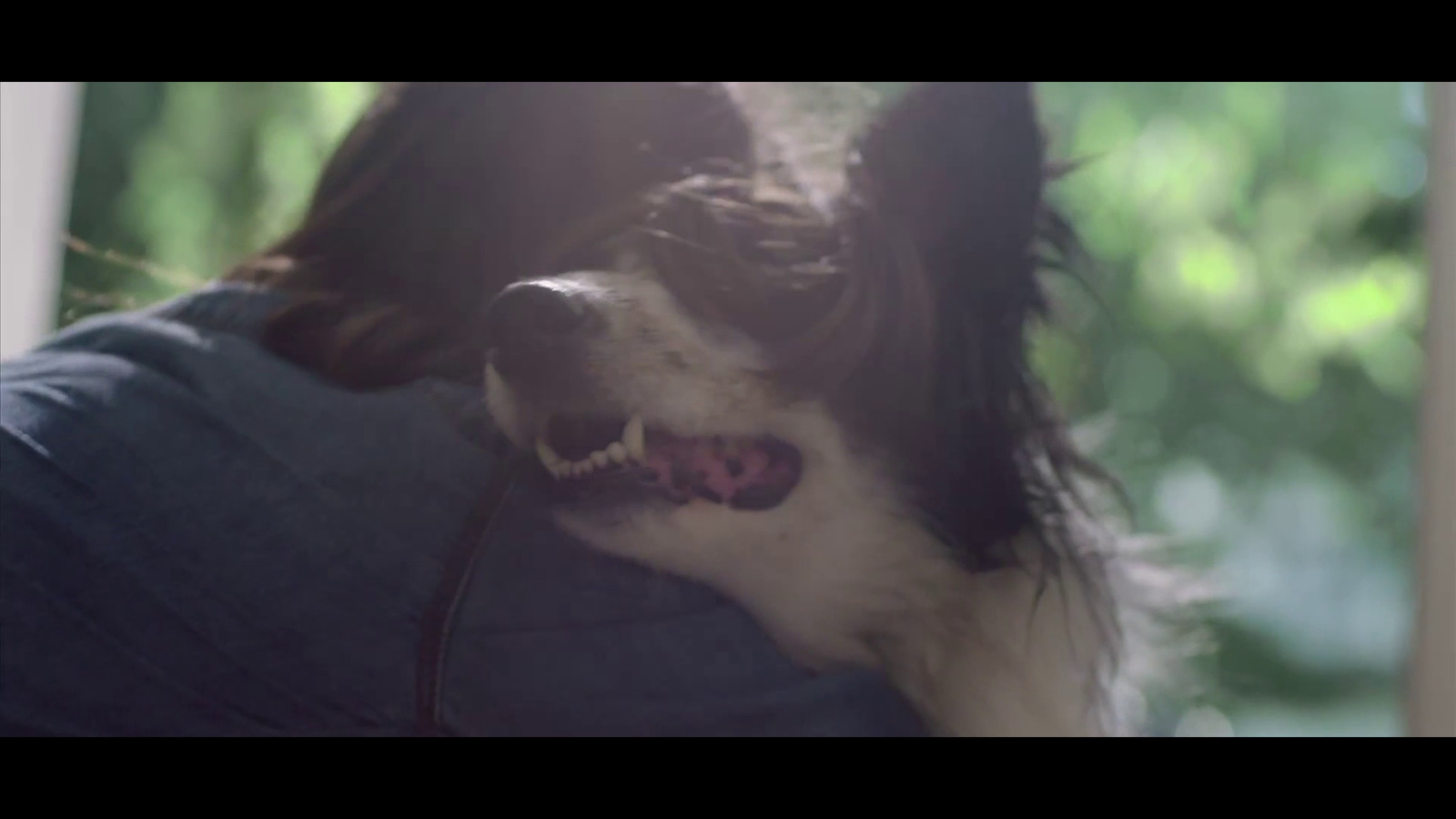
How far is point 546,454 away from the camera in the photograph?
1.15 meters

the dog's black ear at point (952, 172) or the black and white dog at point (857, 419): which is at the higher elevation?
the dog's black ear at point (952, 172)

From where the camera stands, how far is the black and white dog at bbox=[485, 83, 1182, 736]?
3.76 feet

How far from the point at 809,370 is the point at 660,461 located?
0.20 meters

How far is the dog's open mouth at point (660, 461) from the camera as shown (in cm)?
114

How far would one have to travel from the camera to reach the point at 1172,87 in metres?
1.24

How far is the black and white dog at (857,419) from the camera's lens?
3.76 feet

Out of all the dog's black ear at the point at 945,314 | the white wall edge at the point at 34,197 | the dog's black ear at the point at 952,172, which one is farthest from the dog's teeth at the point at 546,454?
the white wall edge at the point at 34,197

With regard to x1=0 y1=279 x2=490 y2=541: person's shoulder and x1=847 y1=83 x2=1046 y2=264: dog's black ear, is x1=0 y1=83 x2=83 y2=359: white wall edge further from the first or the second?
x1=847 y1=83 x2=1046 y2=264: dog's black ear

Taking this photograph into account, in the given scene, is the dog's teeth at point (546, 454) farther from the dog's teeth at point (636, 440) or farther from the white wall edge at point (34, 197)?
the white wall edge at point (34, 197)

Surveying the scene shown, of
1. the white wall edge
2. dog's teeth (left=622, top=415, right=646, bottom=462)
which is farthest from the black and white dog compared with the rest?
the white wall edge

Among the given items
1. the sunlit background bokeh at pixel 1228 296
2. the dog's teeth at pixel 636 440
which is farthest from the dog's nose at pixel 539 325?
the sunlit background bokeh at pixel 1228 296

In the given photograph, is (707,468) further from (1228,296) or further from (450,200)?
(1228,296)

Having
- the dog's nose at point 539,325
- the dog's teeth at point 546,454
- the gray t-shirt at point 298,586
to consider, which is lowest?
the gray t-shirt at point 298,586
